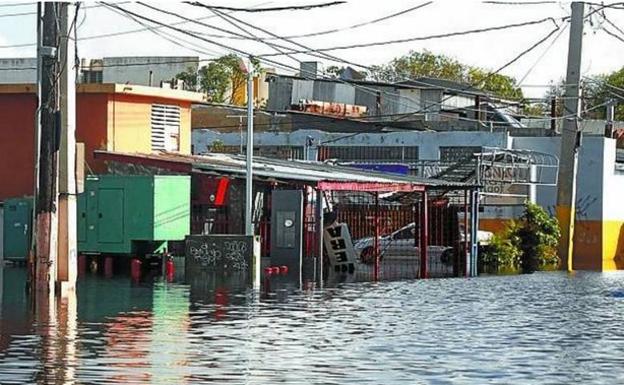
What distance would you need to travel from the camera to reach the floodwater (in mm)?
16453

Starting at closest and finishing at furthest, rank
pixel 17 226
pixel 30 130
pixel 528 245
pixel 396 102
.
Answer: pixel 17 226
pixel 30 130
pixel 528 245
pixel 396 102

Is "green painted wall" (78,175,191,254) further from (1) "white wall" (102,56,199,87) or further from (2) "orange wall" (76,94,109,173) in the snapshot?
(1) "white wall" (102,56,199,87)

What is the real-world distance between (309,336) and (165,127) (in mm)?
26377

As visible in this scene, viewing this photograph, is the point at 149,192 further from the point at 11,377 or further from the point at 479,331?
the point at 11,377

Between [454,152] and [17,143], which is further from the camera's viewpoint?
[454,152]

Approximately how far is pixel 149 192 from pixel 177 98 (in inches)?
329

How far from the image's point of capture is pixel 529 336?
21.5m

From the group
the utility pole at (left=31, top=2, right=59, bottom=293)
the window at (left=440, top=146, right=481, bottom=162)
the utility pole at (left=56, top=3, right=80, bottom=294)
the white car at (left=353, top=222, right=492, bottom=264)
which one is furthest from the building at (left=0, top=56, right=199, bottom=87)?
the utility pole at (left=31, top=2, right=59, bottom=293)

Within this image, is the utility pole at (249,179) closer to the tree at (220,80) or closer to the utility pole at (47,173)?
the utility pole at (47,173)

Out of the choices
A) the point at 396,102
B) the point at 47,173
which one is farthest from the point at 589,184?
the point at 47,173

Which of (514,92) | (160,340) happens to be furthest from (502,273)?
(514,92)

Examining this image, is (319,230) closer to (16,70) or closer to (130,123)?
(130,123)

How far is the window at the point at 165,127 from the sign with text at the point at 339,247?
21.1ft

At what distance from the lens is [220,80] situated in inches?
3519
